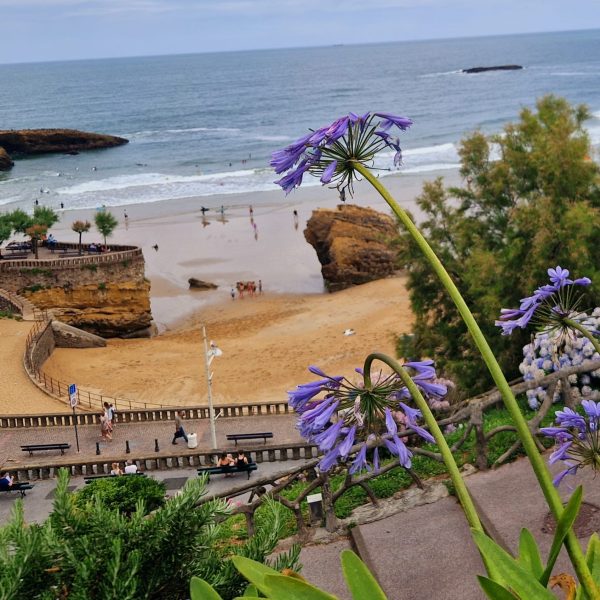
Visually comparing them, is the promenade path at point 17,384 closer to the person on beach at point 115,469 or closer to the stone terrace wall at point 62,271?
the stone terrace wall at point 62,271

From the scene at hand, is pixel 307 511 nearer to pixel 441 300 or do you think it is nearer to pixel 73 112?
pixel 441 300

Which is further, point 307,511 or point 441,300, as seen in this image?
point 441,300

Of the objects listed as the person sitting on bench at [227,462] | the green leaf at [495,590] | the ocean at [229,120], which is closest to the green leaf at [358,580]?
the green leaf at [495,590]

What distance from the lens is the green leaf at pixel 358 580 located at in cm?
420

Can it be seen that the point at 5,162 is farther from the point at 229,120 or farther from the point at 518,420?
the point at 518,420

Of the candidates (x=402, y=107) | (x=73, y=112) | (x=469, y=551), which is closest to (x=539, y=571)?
(x=469, y=551)

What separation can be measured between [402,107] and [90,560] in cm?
12996

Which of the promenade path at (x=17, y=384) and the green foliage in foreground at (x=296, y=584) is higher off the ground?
the green foliage in foreground at (x=296, y=584)

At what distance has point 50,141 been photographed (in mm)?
114250

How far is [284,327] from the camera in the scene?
42.2 m

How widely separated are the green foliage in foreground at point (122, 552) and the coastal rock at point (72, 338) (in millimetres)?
34675

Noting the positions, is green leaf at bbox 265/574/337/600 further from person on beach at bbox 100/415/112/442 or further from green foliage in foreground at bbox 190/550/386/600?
person on beach at bbox 100/415/112/442

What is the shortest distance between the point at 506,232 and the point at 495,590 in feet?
65.0

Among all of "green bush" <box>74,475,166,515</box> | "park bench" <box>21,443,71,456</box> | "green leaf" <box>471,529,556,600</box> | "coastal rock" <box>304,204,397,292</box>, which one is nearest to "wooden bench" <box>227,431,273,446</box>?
"park bench" <box>21,443,71,456</box>
